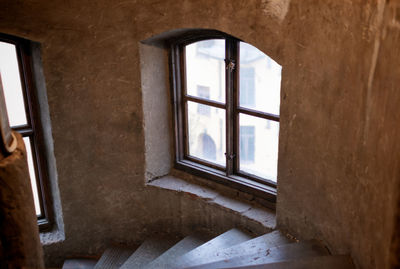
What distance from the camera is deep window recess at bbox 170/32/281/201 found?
3.51 m

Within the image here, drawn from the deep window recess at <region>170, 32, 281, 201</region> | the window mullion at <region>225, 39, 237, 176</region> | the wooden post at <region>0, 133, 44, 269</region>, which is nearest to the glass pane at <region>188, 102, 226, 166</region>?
the deep window recess at <region>170, 32, 281, 201</region>

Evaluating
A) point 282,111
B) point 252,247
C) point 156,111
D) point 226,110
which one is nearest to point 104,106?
point 156,111

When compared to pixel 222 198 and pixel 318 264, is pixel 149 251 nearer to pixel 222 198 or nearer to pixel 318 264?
pixel 222 198

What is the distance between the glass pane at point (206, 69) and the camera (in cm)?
374

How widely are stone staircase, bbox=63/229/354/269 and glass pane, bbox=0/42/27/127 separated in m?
1.50

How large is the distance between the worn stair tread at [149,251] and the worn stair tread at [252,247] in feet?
2.92

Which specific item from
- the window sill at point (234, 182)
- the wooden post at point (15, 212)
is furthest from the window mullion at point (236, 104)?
the wooden post at point (15, 212)

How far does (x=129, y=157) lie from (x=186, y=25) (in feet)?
4.55

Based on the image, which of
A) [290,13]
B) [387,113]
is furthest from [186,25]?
[387,113]

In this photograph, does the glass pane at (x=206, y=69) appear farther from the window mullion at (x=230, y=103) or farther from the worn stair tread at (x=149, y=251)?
the worn stair tread at (x=149, y=251)

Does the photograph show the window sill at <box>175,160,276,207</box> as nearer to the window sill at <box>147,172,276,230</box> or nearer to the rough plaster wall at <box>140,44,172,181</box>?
the window sill at <box>147,172,276,230</box>

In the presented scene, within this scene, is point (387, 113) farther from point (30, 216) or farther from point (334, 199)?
point (30, 216)

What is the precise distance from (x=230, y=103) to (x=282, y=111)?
71 centimetres

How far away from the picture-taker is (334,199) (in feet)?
8.98
